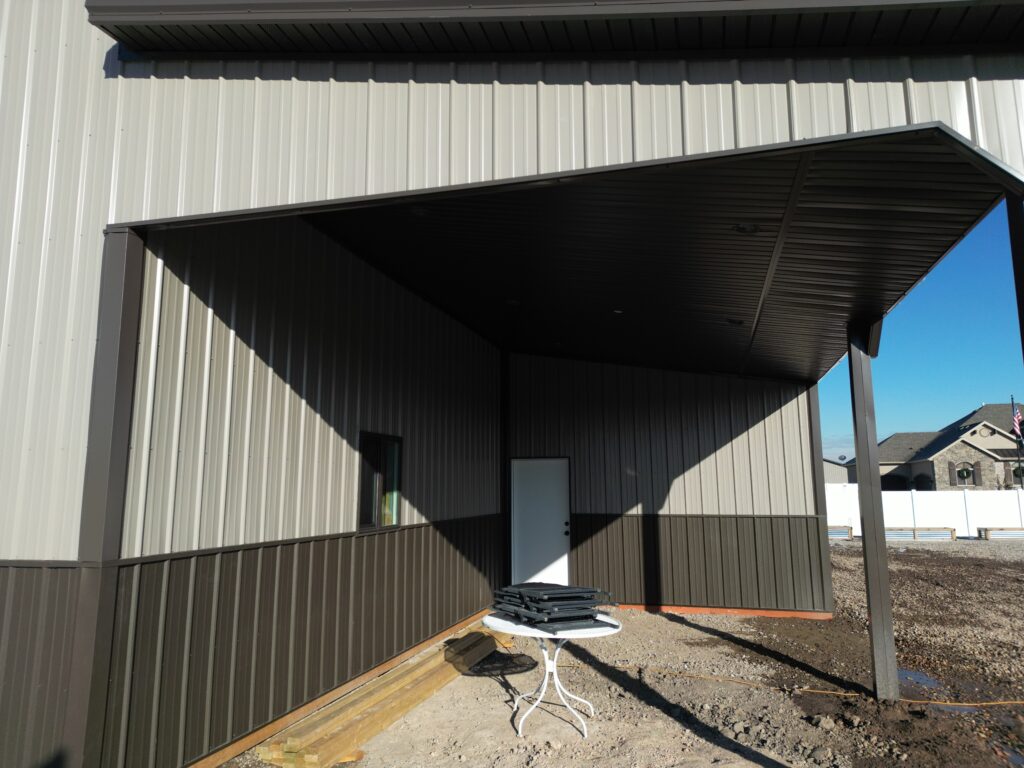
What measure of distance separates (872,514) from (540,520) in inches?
197

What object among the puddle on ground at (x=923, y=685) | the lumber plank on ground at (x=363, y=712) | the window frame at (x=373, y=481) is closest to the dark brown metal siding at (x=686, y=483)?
the puddle on ground at (x=923, y=685)

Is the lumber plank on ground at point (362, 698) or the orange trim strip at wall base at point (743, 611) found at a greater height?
the lumber plank on ground at point (362, 698)

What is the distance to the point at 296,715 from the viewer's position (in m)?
4.85

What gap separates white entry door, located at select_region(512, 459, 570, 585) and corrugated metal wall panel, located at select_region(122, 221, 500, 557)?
257 centimetres

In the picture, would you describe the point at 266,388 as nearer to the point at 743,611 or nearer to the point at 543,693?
the point at 543,693

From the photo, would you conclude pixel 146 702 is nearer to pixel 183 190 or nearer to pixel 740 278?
pixel 183 190

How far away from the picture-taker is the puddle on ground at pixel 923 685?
205 inches

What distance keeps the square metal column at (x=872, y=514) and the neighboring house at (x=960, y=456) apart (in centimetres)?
3313

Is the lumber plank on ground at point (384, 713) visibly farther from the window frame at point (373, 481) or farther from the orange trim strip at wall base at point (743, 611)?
the orange trim strip at wall base at point (743, 611)

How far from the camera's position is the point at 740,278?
5.29 metres

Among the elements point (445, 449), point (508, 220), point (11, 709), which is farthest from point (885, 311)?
point (11, 709)

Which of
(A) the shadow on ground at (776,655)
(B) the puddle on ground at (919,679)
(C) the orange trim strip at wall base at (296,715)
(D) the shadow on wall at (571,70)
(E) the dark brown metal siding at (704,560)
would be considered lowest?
(B) the puddle on ground at (919,679)

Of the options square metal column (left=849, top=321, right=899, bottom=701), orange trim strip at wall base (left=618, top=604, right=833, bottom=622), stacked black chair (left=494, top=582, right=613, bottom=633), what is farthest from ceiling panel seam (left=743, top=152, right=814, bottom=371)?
orange trim strip at wall base (left=618, top=604, right=833, bottom=622)

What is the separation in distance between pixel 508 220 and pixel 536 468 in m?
5.99
